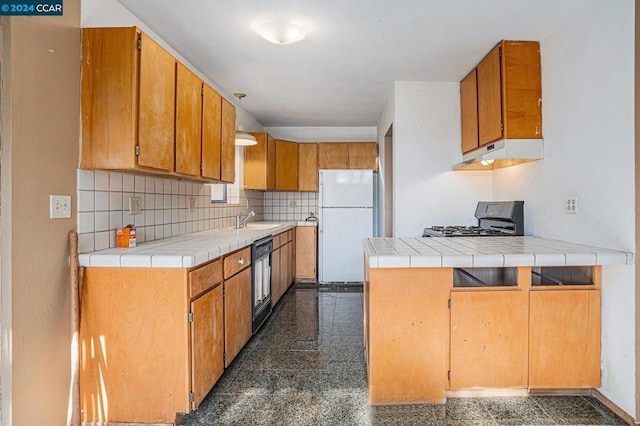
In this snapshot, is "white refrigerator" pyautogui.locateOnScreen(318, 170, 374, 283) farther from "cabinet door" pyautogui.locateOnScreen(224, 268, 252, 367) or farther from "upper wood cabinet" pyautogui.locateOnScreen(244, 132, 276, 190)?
"cabinet door" pyautogui.locateOnScreen(224, 268, 252, 367)

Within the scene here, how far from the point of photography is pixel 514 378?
196cm

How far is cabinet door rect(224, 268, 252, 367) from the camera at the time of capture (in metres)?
2.31

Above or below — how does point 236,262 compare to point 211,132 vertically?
below

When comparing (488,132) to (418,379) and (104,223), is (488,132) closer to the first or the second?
(418,379)

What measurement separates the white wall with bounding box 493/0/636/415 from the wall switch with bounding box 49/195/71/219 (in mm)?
2869

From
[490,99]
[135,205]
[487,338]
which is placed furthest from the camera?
[490,99]

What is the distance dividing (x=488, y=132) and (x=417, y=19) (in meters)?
1.08

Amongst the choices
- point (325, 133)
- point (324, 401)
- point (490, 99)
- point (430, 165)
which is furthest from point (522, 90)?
point (325, 133)

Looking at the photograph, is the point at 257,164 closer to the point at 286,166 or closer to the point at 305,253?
the point at 286,166

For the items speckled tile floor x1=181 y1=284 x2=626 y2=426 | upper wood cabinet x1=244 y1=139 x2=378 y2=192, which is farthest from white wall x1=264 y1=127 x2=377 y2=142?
speckled tile floor x1=181 y1=284 x2=626 y2=426

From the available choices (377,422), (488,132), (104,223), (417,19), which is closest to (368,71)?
(417,19)

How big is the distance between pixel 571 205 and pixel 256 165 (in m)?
3.51

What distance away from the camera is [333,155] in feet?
17.6

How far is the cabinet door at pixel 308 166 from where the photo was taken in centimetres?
540
